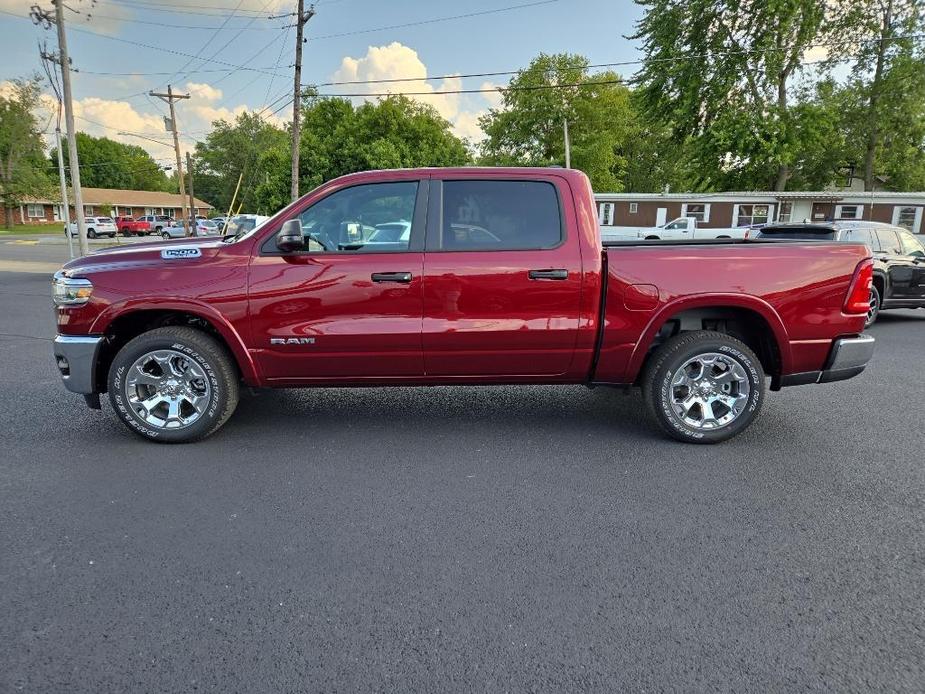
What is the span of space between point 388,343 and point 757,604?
2715 mm

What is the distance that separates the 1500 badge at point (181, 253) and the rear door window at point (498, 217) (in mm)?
1654

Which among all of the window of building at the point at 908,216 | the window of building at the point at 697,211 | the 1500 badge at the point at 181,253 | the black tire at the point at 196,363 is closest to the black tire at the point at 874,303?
the black tire at the point at 196,363

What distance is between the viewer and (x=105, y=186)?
95250 millimetres

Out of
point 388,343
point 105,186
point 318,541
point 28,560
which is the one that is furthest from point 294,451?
point 105,186

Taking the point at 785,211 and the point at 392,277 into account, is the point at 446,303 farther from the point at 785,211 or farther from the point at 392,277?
the point at 785,211

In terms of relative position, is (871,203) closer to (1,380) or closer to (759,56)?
(759,56)

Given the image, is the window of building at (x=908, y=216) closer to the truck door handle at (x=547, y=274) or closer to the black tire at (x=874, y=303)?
the black tire at (x=874, y=303)

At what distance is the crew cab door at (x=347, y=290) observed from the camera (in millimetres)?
4188

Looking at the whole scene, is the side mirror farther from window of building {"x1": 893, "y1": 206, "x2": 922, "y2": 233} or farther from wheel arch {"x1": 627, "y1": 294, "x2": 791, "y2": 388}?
window of building {"x1": 893, "y1": 206, "x2": 922, "y2": 233}

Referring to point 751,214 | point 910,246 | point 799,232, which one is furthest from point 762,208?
point 799,232

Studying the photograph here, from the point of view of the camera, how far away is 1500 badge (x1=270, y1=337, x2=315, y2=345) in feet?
14.0

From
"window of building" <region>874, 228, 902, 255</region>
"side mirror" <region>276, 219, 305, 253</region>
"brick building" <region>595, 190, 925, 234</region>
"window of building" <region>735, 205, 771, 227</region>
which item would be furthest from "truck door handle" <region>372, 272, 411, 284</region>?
"window of building" <region>735, 205, 771, 227</region>

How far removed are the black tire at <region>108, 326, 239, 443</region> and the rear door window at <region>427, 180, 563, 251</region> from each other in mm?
1724

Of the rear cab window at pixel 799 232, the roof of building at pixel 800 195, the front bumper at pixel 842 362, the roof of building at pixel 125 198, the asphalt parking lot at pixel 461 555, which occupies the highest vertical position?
the roof of building at pixel 125 198
